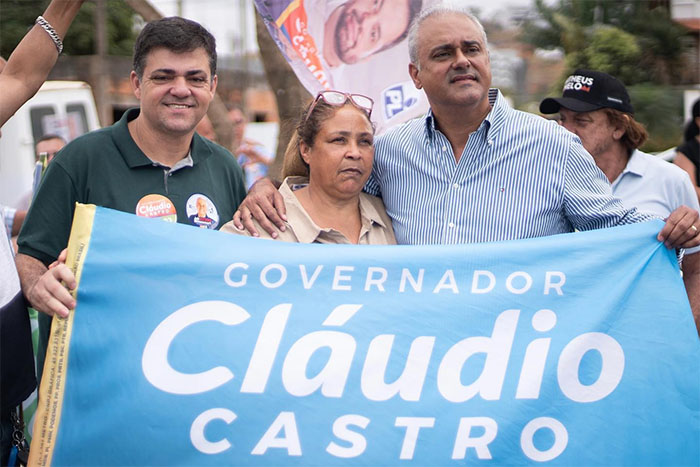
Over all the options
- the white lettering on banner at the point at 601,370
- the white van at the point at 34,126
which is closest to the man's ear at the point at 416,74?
the white lettering on banner at the point at 601,370

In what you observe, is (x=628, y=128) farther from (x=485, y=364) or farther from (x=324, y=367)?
(x=324, y=367)

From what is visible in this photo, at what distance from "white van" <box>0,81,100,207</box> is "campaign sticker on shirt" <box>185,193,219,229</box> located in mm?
7595

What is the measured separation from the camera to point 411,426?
2613 millimetres

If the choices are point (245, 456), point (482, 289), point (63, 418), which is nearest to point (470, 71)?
point (482, 289)

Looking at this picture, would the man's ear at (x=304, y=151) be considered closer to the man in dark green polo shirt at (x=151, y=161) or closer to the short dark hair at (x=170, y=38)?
the man in dark green polo shirt at (x=151, y=161)

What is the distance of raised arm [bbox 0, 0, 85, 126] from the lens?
288 cm

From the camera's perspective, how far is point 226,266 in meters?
2.82

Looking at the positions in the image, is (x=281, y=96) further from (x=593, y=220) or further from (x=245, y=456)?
(x=245, y=456)

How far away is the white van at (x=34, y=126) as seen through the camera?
10.9 metres

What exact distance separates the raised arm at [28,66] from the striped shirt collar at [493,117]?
1.44 metres

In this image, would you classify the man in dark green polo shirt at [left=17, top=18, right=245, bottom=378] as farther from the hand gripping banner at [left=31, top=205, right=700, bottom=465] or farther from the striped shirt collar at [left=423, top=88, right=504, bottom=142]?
the striped shirt collar at [left=423, top=88, right=504, bottom=142]

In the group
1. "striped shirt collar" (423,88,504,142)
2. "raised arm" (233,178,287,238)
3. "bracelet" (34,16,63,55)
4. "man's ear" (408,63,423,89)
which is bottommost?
"raised arm" (233,178,287,238)

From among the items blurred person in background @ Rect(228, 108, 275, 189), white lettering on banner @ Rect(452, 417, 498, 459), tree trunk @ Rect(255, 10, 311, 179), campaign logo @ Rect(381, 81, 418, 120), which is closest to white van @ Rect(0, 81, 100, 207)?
blurred person in background @ Rect(228, 108, 275, 189)

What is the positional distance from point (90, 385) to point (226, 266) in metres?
0.57
